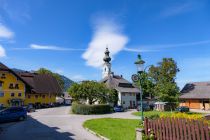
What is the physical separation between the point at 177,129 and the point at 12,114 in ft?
82.1

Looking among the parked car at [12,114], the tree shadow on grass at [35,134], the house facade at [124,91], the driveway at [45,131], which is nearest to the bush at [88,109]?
the parked car at [12,114]

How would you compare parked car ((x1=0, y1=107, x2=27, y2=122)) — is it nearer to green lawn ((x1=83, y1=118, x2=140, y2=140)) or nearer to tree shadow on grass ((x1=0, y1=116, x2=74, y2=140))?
tree shadow on grass ((x1=0, y1=116, x2=74, y2=140))

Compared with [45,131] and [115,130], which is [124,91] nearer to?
[115,130]

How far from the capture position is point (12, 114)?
100ft

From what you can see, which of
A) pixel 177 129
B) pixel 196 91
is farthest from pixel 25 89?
pixel 177 129

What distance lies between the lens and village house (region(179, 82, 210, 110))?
6046 centimetres

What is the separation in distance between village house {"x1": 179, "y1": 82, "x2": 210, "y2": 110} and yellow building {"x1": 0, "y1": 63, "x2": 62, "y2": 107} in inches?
1516

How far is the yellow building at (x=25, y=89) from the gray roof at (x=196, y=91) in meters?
38.6

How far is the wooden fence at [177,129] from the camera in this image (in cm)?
1027

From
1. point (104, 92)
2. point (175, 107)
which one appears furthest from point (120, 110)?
point (175, 107)

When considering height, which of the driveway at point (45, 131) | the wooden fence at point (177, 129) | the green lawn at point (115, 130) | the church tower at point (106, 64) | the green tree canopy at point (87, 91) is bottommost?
the driveway at point (45, 131)

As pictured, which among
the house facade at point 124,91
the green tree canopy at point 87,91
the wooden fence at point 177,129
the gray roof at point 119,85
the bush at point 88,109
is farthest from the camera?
the gray roof at point 119,85

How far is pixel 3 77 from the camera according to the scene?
57938 millimetres

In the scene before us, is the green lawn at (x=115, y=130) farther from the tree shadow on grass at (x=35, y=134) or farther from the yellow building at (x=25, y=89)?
the yellow building at (x=25, y=89)
